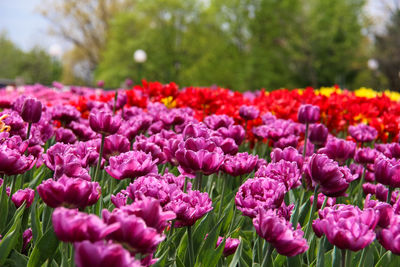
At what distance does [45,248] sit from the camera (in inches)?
57.4

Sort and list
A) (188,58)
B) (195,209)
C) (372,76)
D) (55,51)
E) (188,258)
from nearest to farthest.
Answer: (195,209), (188,258), (55,51), (188,58), (372,76)

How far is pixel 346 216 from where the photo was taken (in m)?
1.21

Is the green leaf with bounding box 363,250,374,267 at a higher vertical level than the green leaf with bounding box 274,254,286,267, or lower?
higher

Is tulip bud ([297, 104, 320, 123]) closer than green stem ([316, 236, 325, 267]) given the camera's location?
No

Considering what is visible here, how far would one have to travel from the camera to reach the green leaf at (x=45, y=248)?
1.44m

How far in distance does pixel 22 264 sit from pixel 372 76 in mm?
32428

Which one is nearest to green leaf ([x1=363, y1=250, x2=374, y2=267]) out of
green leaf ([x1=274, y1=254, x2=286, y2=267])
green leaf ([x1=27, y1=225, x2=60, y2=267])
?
green leaf ([x1=274, y1=254, x2=286, y2=267])

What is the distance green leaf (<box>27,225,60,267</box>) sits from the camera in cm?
144

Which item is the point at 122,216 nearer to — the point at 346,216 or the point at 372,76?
the point at 346,216

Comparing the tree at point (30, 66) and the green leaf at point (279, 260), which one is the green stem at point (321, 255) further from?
A: the tree at point (30, 66)

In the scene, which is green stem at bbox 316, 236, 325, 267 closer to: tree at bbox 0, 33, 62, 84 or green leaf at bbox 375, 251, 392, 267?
green leaf at bbox 375, 251, 392, 267

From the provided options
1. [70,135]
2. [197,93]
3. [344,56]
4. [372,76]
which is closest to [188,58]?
[344,56]

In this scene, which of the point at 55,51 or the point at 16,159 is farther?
the point at 55,51

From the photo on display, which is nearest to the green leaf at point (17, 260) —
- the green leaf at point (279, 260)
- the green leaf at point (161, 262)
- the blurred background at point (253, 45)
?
the green leaf at point (161, 262)
